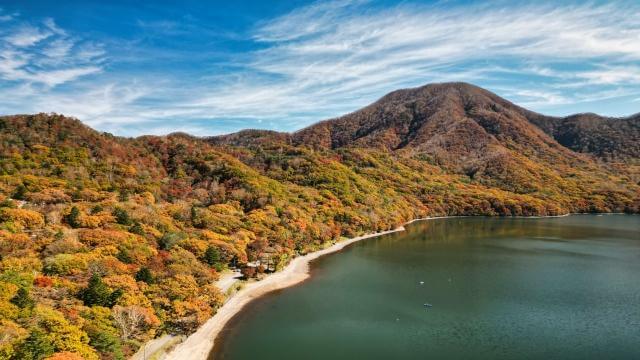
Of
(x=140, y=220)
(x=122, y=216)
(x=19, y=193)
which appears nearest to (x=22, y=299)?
(x=122, y=216)

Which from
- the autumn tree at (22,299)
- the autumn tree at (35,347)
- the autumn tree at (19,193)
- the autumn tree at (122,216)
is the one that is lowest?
the autumn tree at (35,347)

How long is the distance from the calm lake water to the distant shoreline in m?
1.66

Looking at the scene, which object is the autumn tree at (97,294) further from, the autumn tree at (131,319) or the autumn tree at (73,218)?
the autumn tree at (73,218)

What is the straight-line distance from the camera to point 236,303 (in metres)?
63.2

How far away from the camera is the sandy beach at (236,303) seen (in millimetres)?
46875

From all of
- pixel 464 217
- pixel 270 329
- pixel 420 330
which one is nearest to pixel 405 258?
pixel 420 330

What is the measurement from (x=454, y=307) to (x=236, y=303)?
105 feet

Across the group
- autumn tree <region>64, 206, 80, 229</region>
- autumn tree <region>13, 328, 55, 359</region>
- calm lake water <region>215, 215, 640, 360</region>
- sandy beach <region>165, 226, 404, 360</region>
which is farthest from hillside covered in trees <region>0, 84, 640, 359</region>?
calm lake water <region>215, 215, 640, 360</region>

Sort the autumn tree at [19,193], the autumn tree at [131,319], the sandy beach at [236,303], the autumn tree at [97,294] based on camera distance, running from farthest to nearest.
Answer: the autumn tree at [19,193]
the autumn tree at [97,294]
the sandy beach at [236,303]
the autumn tree at [131,319]

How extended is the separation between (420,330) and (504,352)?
397 inches

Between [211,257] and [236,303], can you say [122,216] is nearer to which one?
[211,257]

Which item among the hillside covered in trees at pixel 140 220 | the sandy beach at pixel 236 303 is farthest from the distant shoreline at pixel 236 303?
the hillside covered in trees at pixel 140 220

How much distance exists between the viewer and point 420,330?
178ft

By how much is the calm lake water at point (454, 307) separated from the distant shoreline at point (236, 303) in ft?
5.44
